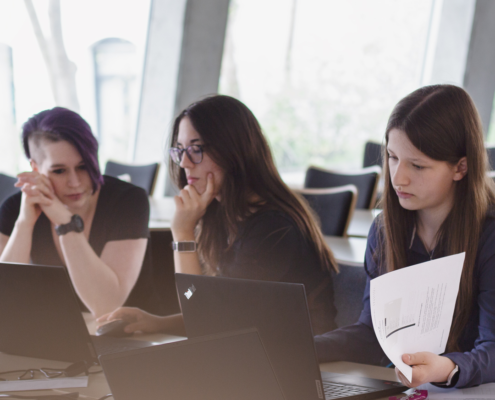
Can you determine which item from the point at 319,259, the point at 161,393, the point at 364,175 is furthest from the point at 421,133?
the point at 364,175

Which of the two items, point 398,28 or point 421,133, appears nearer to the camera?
point 421,133

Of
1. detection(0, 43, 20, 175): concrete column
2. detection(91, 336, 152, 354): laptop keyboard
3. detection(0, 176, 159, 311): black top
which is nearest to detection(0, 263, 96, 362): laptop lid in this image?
detection(91, 336, 152, 354): laptop keyboard

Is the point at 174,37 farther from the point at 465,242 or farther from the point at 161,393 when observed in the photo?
the point at 161,393

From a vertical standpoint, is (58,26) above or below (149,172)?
above

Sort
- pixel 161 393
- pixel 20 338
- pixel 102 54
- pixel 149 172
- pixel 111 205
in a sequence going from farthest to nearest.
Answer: pixel 102 54
pixel 149 172
pixel 111 205
pixel 20 338
pixel 161 393

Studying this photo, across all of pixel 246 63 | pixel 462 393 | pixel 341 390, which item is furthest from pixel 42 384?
pixel 246 63

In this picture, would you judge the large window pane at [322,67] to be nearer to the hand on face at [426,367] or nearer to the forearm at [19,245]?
the forearm at [19,245]

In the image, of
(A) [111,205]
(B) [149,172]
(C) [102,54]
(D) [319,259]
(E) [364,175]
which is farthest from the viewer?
(C) [102,54]

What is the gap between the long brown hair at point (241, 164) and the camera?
5.38ft

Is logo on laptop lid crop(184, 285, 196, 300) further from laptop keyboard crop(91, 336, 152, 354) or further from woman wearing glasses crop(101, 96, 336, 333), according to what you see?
woman wearing glasses crop(101, 96, 336, 333)

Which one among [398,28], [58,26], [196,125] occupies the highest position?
[398,28]

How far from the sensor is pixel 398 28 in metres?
5.59

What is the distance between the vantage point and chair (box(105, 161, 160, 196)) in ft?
13.4

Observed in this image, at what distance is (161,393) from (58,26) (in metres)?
3.98
